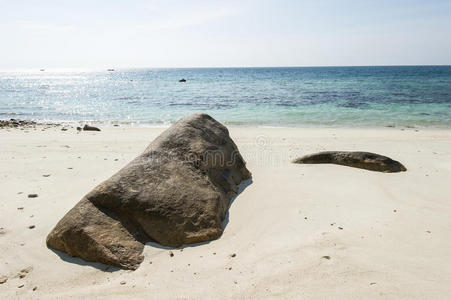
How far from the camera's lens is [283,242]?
304 cm

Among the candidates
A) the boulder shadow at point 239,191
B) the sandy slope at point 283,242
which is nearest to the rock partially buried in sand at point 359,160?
the sandy slope at point 283,242

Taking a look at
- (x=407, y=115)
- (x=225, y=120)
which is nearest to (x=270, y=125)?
(x=225, y=120)

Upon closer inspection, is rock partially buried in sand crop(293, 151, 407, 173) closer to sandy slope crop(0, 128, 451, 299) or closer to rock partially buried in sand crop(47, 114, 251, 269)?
sandy slope crop(0, 128, 451, 299)

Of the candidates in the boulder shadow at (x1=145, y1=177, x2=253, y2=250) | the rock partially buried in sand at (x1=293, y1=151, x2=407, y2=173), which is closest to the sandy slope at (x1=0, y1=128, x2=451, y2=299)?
the boulder shadow at (x1=145, y1=177, x2=253, y2=250)

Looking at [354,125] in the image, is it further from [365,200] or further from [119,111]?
[119,111]

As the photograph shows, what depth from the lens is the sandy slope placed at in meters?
2.39

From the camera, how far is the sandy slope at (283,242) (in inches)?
94.2

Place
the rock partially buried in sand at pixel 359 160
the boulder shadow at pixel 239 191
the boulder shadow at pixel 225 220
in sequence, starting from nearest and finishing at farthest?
the boulder shadow at pixel 225 220 < the boulder shadow at pixel 239 191 < the rock partially buried in sand at pixel 359 160

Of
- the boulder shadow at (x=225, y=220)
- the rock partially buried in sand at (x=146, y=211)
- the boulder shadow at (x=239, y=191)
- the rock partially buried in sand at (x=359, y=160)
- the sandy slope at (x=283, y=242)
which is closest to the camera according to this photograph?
the sandy slope at (x=283, y=242)

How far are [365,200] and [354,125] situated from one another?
979cm

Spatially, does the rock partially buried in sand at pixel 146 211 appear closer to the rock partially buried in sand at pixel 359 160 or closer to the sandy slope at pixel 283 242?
the sandy slope at pixel 283 242

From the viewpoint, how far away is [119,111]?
1905cm

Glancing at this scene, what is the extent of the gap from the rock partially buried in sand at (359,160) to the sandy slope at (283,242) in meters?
0.22

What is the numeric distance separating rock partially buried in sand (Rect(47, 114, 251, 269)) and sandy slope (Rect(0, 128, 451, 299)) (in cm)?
12
